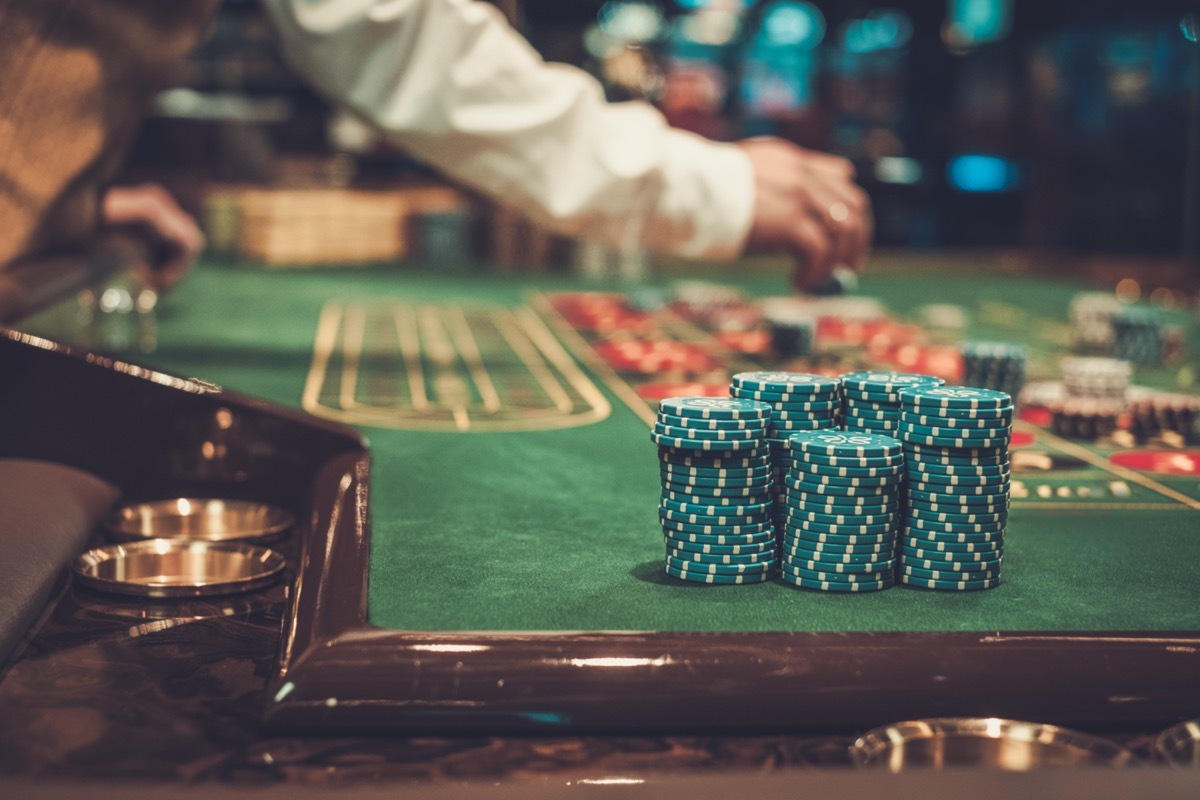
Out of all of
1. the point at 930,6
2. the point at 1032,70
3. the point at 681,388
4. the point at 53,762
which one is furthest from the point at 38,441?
the point at 930,6

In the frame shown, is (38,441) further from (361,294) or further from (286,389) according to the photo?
(361,294)

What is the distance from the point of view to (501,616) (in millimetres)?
1453

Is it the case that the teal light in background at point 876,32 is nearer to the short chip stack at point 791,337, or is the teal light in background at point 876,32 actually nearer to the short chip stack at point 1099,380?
the short chip stack at point 791,337

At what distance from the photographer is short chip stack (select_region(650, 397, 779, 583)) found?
1604 millimetres

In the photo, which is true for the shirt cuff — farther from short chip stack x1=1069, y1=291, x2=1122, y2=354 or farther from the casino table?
short chip stack x1=1069, y1=291, x2=1122, y2=354

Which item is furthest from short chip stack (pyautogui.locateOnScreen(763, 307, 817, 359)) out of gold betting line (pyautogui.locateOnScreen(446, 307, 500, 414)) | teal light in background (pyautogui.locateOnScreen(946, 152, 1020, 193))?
teal light in background (pyautogui.locateOnScreen(946, 152, 1020, 193))

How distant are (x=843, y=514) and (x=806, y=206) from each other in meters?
1.69

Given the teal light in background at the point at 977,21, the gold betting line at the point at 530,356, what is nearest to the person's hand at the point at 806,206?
the gold betting line at the point at 530,356

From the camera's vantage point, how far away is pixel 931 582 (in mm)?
1624

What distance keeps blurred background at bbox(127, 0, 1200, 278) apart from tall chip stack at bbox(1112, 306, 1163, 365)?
282cm

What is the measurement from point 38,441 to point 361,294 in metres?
3.32

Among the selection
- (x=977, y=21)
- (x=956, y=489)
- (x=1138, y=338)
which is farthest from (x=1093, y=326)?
(x=977, y=21)

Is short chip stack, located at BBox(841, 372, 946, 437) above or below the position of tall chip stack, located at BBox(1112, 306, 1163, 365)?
below

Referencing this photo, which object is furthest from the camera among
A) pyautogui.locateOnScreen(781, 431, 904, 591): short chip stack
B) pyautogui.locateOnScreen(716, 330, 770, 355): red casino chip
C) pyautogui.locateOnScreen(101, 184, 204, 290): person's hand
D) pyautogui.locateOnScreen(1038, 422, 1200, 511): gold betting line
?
pyautogui.locateOnScreen(101, 184, 204, 290): person's hand
